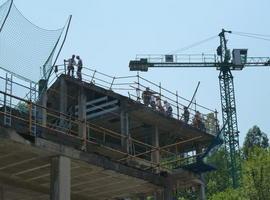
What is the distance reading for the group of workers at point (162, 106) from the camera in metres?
33.2

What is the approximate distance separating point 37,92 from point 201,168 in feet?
28.2

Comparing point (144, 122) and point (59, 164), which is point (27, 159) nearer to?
point (59, 164)

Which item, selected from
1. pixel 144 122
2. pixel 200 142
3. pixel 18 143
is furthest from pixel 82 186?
pixel 200 142

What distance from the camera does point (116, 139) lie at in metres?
34.3

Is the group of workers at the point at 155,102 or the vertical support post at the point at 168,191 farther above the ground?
the group of workers at the point at 155,102

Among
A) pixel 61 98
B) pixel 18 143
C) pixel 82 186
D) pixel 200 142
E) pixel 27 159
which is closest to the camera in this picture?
pixel 18 143

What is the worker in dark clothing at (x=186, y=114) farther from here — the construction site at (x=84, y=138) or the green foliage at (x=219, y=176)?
the green foliage at (x=219, y=176)

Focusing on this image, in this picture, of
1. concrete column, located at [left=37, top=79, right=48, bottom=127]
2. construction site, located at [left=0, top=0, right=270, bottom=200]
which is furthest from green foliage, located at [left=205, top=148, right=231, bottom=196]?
concrete column, located at [left=37, top=79, right=48, bottom=127]

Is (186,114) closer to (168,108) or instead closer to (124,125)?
(168,108)

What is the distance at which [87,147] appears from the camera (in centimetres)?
2803

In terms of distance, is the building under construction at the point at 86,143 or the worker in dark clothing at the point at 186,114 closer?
the building under construction at the point at 86,143

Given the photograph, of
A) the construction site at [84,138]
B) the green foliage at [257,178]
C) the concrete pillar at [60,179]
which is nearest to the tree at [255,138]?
the green foliage at [257,178]

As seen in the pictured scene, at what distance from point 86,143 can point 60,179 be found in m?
4.81

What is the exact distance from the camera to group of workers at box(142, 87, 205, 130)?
33250 millimetres
